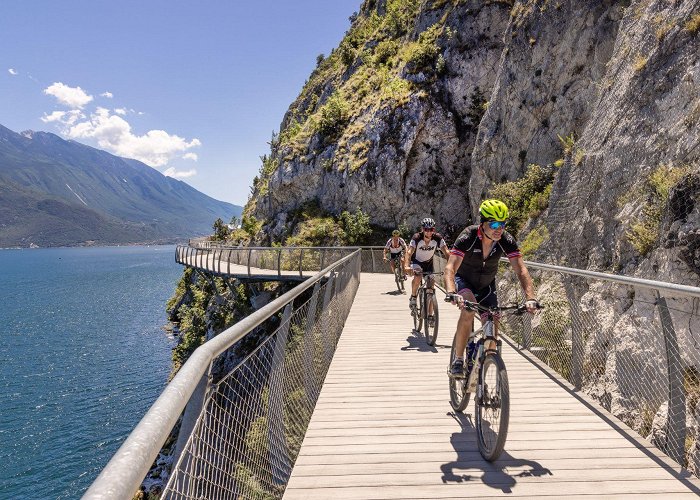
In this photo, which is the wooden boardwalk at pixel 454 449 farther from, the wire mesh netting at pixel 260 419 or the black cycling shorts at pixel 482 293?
the black cycling shorts at pixel 482 293

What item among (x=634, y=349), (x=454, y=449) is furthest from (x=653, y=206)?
(x=454, y=449)

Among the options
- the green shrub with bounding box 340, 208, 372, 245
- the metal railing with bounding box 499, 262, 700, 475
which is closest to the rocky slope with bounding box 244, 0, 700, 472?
the metal railing with bounding box 499, 262, 700, 475

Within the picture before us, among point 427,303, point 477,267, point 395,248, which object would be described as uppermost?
point 395,248

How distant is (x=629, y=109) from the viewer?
1017 cm

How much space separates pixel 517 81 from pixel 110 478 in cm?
2621

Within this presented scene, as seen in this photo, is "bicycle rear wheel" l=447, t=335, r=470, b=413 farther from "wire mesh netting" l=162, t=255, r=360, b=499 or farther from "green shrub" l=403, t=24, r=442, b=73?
"green shrub" l=403, t=24, r=442, b=73

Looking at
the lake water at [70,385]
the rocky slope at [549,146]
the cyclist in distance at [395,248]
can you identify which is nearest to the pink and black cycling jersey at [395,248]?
the cyclist in distance at [395,248]

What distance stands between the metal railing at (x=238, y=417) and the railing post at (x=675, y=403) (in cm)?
344

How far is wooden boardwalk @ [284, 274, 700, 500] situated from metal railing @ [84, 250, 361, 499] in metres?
0.27

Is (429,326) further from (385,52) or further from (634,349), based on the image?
(385,52)

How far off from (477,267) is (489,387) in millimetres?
1455

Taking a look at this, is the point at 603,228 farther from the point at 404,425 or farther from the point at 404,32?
the point at 404,32

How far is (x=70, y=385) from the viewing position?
2936 cm

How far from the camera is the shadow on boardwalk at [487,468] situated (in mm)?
3631
